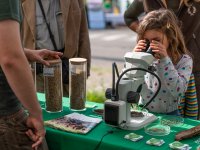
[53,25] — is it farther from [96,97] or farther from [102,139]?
[96,97]

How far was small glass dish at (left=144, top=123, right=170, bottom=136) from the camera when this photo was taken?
1818 mm

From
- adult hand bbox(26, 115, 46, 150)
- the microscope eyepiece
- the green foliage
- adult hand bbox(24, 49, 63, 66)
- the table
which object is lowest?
the green foliage

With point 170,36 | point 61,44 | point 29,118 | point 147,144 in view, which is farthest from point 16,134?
point 61,44

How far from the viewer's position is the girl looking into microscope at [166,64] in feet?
6.89

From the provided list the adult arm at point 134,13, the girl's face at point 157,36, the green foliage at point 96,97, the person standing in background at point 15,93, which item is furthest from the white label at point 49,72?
the green foliage at point 96,97

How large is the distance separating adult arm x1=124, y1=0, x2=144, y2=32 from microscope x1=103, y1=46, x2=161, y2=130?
1.07 metres

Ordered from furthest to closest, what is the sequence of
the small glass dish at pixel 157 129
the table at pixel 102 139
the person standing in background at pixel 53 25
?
the person standing in background at pixel 53 25 → the small glass dish at pixel 157 129 → the table at pixel 102 139

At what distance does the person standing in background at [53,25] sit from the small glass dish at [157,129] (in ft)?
3.39

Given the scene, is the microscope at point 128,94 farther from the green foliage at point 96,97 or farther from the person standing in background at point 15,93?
the green foliage at point 96,97

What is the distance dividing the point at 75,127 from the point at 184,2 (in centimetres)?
117

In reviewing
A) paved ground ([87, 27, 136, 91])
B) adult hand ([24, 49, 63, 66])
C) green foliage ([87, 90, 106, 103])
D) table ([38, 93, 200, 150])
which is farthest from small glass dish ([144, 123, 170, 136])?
paved ground ([87, 27, 136, 91])

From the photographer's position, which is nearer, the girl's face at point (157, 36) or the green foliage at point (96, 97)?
the girl's face at point (157, 36)

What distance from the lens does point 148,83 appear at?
2.23m

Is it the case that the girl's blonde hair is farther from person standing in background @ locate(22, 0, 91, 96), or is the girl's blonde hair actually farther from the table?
person standing in background @ locate(22, 0, 91, 96)
